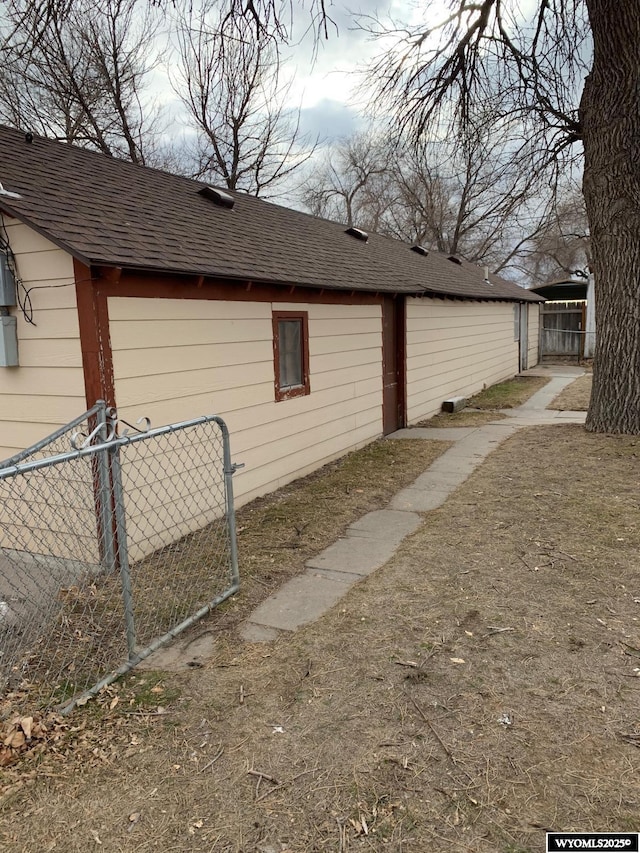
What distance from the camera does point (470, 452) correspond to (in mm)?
7840

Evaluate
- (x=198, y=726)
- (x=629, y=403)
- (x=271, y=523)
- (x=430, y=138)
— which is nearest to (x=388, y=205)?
(x=430, y=138)

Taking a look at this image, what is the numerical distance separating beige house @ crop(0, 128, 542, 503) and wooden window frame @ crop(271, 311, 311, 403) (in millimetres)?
23

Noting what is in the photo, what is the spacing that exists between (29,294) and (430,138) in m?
7.36

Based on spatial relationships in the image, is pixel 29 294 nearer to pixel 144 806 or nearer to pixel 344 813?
pixel 144 806

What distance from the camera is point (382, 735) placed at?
243 cm

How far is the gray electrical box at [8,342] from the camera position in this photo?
4.40 m

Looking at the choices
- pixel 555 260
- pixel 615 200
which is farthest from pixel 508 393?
pixel 555 260

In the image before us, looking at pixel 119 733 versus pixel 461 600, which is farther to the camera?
pixel 461 600

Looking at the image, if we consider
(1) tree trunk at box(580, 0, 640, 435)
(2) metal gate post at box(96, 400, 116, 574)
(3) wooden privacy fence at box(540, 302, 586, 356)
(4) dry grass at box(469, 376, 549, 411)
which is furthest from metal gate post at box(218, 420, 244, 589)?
(3) wooden privacy fence at box(540, 302, 586, 356)

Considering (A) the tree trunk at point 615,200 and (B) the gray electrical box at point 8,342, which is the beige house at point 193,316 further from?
(A) the tree trunk at point 615,200

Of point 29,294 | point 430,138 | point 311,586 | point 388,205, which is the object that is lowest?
point 311,586

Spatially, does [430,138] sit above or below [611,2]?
below

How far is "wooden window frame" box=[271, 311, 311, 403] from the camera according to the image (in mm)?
6242

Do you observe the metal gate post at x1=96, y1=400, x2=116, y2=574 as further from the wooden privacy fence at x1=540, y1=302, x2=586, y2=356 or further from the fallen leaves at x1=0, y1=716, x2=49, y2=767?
the wooden privacy fence at x1=540, y1=302, x2=586, y2=356
